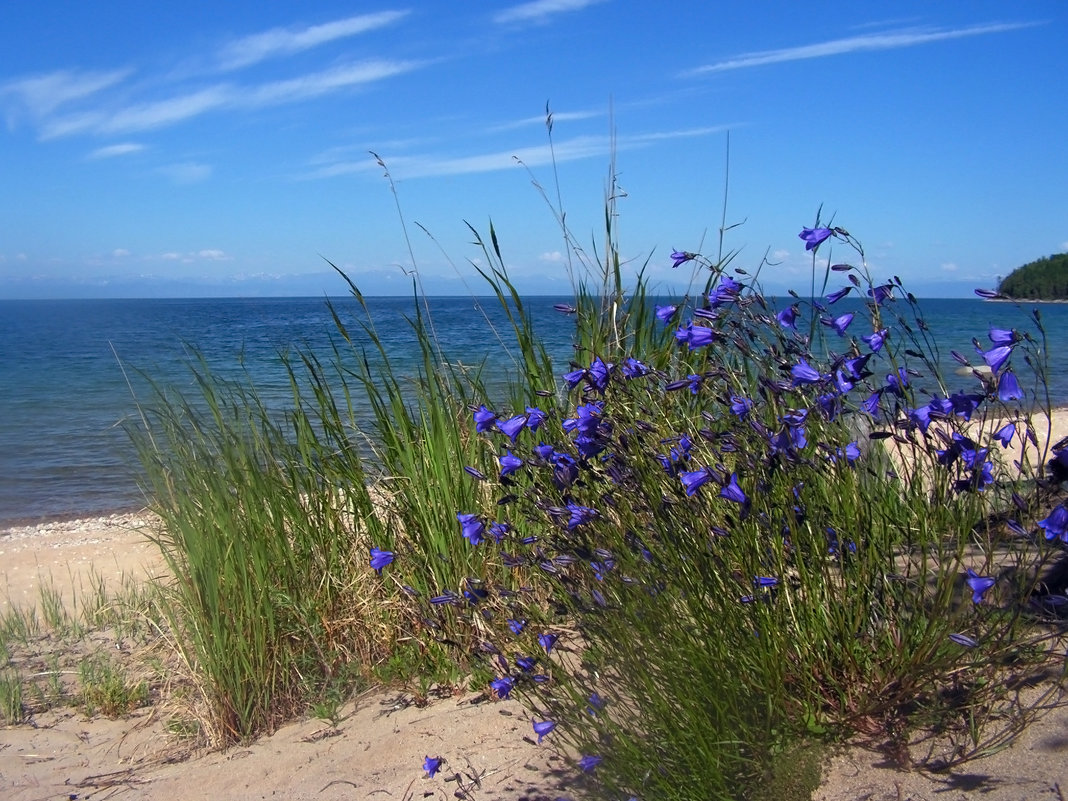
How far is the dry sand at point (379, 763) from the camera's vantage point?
1.97m

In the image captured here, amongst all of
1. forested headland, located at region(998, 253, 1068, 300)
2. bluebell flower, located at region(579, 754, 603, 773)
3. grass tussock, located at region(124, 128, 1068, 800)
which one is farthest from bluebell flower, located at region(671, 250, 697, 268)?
forested headland, located at region(998, 253, 1068, 300)

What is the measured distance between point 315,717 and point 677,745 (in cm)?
166

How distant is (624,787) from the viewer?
1.96 meters

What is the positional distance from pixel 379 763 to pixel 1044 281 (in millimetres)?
59657

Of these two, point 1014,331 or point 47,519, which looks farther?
point 47,519

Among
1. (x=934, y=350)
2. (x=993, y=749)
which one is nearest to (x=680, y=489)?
(x=934, y=350)

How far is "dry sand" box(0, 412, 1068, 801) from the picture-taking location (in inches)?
77.5

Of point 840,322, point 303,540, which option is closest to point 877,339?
point 840,322

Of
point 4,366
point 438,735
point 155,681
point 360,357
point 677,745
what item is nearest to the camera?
point 677,745

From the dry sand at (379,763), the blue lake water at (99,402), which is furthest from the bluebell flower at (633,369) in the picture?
the blue lake water at (99,402)

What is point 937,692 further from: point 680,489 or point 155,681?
point 155,681

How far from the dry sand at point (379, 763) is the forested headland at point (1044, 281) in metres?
54.5

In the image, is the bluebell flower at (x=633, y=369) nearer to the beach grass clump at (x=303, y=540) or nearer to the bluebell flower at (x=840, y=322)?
the bluebell flower at (x=840, y=322)

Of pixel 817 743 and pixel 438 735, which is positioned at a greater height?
pixel 817 743
